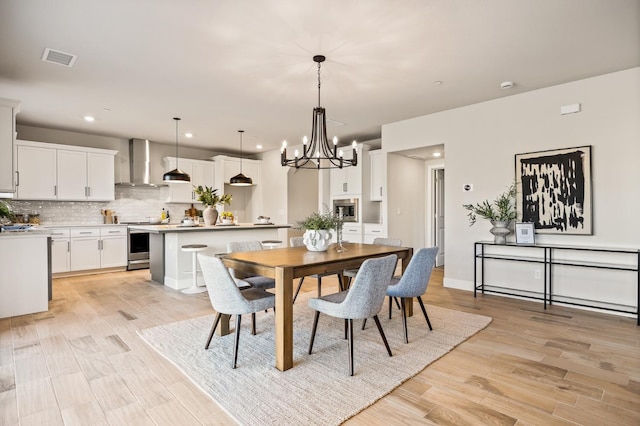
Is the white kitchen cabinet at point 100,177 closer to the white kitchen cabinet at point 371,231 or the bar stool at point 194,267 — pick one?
the bar stool at point 194,267

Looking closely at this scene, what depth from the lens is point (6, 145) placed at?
384 centimetres

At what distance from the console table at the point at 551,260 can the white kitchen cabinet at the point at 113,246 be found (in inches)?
235

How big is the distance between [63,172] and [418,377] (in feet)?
21.5

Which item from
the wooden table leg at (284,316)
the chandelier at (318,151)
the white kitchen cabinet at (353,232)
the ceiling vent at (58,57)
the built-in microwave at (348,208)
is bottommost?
the wooden table leg at (284,316)

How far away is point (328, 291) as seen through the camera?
4879 millimetres

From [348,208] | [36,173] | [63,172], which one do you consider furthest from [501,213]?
[36,173]

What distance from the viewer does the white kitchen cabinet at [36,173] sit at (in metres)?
5.65

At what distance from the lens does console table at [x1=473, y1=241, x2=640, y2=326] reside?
11.9 ft

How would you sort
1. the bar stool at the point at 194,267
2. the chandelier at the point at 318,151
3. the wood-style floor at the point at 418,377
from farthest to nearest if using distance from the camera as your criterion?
the bar stool at the point at 194,267 < the chandelier at the point at 318,151 < the wood-style floor at the point at 418,377

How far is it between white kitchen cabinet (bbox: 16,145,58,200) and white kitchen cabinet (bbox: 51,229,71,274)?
66 cm

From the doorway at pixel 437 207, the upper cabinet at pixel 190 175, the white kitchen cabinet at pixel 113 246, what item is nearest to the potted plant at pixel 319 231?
the doorway at pixel 437 207

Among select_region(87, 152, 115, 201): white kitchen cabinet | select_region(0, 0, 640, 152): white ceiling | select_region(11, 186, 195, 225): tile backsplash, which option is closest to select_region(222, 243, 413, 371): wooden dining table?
select_region(0, 0, 640, 152): white ceiling

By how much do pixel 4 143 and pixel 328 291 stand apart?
4162mm

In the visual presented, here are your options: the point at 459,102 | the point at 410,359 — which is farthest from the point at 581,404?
the point at 459,102
